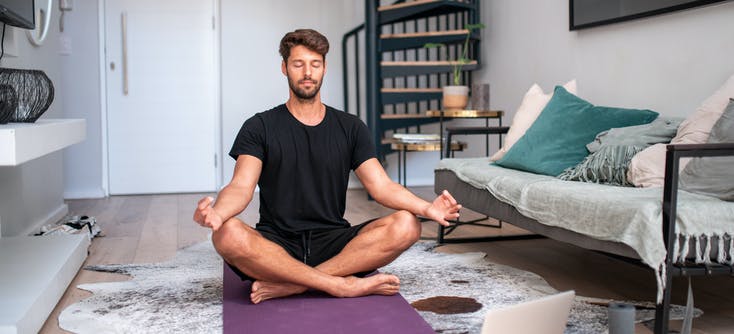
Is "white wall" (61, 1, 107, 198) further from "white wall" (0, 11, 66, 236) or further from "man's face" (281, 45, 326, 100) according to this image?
"man's face" (281, 45, 326, 100)

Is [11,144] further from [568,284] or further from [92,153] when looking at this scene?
[92,153]

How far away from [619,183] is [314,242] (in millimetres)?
1293

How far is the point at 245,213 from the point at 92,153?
177cm

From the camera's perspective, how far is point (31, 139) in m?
2.49

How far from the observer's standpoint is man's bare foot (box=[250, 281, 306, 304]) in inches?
102

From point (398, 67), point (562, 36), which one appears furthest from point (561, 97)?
point (398, 67)

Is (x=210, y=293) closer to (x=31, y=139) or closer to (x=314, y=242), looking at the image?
(x=314, y=242)

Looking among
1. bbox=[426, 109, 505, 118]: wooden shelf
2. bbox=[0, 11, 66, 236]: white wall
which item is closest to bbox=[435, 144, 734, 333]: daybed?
bbox=[426, 109, 505, 118]: wooden shelf

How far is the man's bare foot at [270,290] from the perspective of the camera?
8.48ft

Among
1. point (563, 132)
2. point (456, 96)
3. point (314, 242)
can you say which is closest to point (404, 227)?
point (314, 242)

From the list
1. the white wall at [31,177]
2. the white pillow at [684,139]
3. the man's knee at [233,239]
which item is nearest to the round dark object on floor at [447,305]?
the man's knee at [233,239]

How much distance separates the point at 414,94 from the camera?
20.9 ft

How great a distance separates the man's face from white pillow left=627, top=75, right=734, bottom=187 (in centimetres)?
130

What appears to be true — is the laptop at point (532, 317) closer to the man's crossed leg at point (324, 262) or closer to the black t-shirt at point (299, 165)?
the man's crossed leg at point (324, 262)
